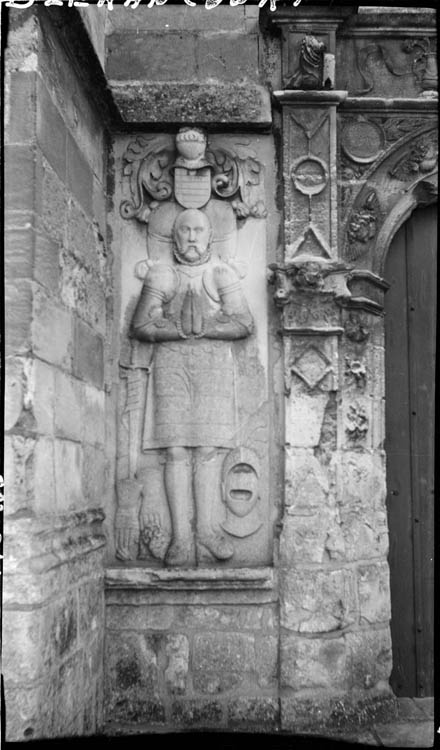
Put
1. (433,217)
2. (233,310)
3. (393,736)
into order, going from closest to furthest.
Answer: (393,736) < (233,310) < (433,217)

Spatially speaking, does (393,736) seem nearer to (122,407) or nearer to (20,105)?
(122,407)

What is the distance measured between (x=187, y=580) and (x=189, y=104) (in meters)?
2.51

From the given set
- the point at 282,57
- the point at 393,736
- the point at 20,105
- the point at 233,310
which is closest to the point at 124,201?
the point at 233,310

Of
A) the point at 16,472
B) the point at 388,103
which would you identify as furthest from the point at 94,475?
the point at 388,103

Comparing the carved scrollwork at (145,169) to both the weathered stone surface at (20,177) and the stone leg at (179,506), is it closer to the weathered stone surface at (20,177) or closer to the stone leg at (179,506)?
the stone leg at (179,506)

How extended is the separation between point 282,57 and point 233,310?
1.42 meters

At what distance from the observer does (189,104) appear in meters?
4.71

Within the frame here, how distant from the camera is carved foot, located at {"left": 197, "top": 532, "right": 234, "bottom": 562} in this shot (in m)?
4.58

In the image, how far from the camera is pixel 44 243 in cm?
347

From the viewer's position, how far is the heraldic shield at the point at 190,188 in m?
4.78

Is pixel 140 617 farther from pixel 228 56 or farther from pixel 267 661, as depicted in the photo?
pixel 228 56

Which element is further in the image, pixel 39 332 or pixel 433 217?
pixel 433 217

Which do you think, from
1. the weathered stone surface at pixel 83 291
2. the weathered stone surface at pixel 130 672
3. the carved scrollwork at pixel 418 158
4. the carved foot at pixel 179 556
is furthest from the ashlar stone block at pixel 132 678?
the carved scrollwork at pixel 418 158

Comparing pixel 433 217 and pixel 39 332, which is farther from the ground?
pixel 433 217
